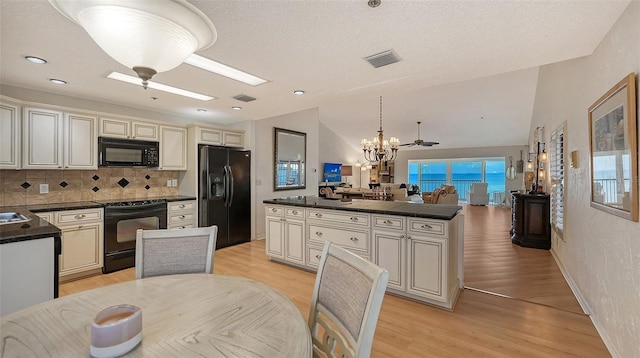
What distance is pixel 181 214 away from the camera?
431 centimetres

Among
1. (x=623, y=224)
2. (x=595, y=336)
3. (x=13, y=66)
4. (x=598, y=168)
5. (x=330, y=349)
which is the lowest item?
(x=595, y=336)

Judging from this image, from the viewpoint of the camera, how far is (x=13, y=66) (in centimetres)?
265

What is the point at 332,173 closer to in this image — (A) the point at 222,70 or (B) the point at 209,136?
(B) the point at 209,136

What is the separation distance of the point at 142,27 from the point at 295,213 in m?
2.73

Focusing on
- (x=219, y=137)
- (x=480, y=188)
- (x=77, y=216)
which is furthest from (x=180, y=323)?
(x=480, y=188)

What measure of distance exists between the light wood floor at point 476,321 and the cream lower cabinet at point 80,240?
146 mm

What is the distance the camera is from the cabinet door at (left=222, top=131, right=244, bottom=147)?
4988 mm

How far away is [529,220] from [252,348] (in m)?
5.40

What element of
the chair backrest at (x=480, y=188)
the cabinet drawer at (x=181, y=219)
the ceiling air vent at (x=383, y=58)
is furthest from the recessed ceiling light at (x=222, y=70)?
the chair backrest at (x=480, y=188)

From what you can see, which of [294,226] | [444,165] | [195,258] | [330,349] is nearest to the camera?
[330,349]

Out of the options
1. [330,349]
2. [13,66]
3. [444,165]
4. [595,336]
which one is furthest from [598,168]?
Answer: [444,165]

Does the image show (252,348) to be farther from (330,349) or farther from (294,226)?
(294,226)

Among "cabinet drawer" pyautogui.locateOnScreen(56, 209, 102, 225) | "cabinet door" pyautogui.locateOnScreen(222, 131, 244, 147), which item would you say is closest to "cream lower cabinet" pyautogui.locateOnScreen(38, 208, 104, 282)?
"cabinet drawer" pyautogui.locateOnScreen(56, 209, 102, 225)

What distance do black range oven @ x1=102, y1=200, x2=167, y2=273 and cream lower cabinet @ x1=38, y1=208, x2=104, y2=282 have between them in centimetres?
7
